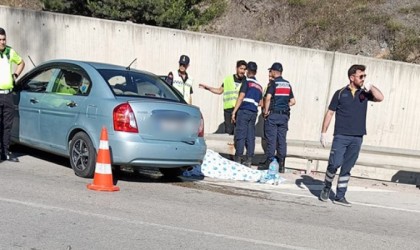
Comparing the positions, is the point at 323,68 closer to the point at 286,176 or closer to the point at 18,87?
the point at 286,176

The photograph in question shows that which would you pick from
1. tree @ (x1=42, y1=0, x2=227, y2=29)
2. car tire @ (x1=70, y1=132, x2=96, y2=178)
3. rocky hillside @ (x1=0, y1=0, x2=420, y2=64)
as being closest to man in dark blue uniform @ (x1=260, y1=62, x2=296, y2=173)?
car tire @ (x1=70, y1=132, x2=96, y2=178)

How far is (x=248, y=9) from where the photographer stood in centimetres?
2195

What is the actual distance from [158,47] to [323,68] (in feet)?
12.2

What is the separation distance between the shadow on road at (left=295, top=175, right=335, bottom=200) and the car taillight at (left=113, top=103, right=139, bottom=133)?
307cm

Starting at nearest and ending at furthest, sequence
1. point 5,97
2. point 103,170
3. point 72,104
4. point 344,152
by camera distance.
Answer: point 103,170 → point 344,152 → point 72,104 → point 5,97

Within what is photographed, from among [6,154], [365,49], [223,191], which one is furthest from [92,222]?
[365,49]

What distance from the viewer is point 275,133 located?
439 inches

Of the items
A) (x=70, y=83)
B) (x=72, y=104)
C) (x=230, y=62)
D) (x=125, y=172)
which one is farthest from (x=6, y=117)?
(x=230, y=62)

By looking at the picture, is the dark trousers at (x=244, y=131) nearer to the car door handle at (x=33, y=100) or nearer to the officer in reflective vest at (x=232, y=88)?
the officer in reflective vest at (x=232, y=88)

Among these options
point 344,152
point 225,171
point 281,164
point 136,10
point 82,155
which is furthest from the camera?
point 136,10

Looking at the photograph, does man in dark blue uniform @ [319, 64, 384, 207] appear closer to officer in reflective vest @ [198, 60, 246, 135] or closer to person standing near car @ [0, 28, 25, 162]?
officer in reflective vest @ [198, 60, 246, 135]

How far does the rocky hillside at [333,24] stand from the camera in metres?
18.0

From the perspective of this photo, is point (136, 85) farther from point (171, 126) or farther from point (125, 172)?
point (125, 172)

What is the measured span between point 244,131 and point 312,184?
1.47 metres
